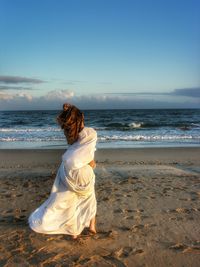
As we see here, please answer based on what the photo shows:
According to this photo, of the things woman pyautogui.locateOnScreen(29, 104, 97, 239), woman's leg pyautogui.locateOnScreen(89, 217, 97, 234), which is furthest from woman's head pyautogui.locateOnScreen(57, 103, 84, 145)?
woman's leg pyautogui.locateOnScreen(89, 217, 97, 234)

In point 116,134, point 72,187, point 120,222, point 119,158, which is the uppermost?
point 72,187

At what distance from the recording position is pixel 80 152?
4246mm

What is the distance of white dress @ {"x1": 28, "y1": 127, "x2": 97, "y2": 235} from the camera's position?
168 inches

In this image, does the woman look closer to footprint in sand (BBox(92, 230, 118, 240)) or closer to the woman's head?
the woman's head

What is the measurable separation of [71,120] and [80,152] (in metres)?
0.38

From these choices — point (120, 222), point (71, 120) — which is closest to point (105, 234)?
point (120, 222)

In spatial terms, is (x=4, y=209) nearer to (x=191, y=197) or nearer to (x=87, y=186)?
(x=87, y=186)

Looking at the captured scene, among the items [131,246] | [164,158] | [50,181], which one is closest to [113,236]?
[131,246]

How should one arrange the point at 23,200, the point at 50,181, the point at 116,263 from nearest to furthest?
the point at 116,263, the point at 23,200, the point at 50,181

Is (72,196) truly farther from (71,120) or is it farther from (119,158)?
(119,158)

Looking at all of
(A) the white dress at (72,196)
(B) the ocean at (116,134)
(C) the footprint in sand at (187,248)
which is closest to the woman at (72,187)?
(A) the white dress at (72,196)

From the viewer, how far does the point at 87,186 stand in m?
4.40

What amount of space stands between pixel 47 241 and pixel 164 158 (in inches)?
358

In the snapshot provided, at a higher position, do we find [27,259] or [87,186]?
[87,186]
